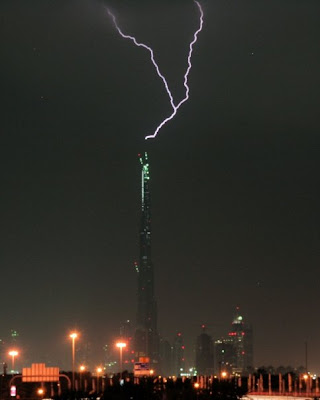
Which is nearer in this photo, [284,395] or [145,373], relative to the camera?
[284,395]

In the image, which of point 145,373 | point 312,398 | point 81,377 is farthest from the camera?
point 145,373

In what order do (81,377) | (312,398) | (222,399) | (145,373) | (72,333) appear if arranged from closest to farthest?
1. (222,399)
2. (72,333)
3. (312,398)
4. (81,377)
5. (145,373)

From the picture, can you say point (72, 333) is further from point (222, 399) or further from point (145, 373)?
point (145, 373)

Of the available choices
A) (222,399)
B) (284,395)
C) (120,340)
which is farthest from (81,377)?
(222,399)

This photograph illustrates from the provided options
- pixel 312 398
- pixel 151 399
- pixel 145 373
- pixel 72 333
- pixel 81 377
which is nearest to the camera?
pixel 151 399

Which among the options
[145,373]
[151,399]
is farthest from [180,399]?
[145,373]

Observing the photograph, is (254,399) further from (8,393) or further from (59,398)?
(59,398)

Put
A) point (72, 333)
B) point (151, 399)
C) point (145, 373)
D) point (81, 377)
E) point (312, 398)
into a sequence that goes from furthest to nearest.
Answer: point (145, 373) → point (81, 377) → point (312, 398) → point (72, 333) → point (151, 399)

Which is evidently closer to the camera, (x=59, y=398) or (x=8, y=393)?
(x=59, y=398)
